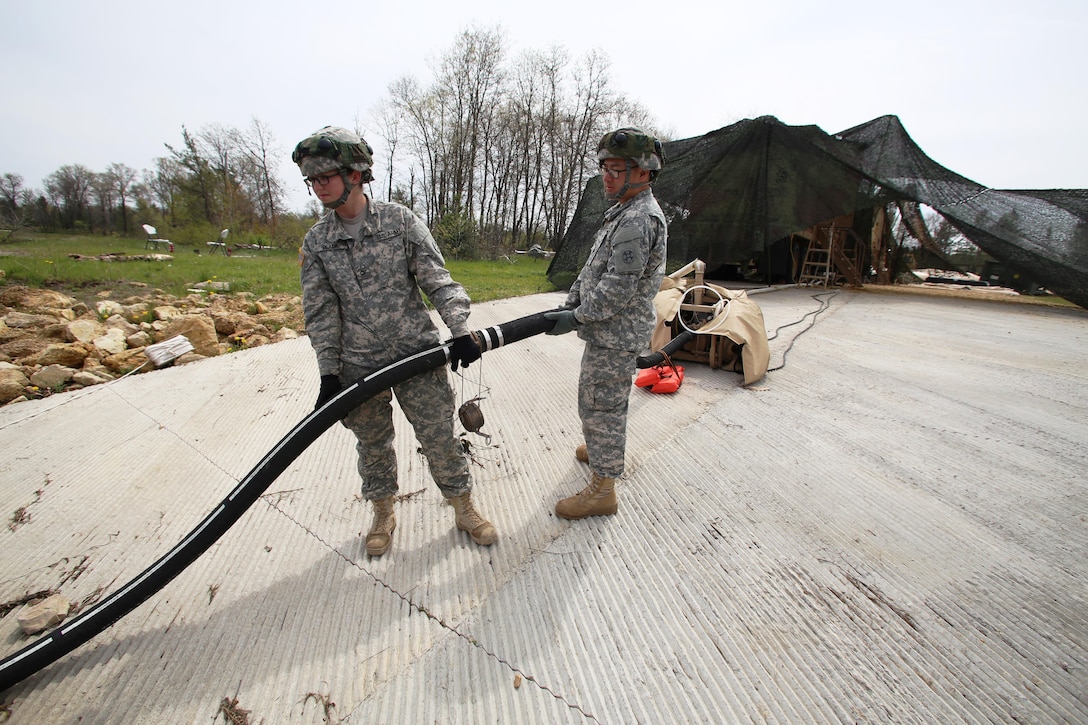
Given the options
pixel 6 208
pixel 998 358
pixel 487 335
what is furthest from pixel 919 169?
pixel 6 208

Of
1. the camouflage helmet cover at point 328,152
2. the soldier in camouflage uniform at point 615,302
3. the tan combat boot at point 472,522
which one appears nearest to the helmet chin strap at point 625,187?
the soldier in camouflage uniform at point 615,302

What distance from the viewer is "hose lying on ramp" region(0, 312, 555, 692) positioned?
1605mm

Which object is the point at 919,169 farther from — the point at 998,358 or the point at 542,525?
the point at 542,525

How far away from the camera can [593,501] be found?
7.72 ft

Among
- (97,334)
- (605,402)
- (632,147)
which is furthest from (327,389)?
(97,334)

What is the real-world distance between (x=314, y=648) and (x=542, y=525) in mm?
1094

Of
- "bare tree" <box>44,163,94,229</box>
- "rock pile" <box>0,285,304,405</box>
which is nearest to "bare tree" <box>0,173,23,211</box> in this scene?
"bare tree" <box>44,163,94,229</box>

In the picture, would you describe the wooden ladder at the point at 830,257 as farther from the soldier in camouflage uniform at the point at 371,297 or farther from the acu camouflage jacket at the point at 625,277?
the soldier in camouflage uniform at the point at 371,297

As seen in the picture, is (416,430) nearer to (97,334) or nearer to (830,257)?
(97,334)

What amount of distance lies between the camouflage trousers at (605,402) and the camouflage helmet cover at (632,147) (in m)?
0.86

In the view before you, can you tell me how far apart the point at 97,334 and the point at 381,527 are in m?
5.16

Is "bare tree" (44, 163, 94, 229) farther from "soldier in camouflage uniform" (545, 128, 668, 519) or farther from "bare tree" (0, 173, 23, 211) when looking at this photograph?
"soldier in camouflage uniform" (545, 128, 668, 519)

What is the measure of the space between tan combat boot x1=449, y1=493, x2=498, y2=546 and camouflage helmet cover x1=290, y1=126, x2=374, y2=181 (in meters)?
1.60

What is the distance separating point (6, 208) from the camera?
1198 inches
